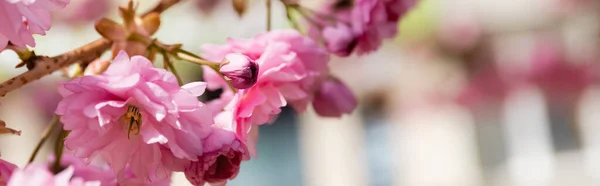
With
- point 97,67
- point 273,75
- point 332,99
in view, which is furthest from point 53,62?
point 332,99

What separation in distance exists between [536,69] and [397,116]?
100cm

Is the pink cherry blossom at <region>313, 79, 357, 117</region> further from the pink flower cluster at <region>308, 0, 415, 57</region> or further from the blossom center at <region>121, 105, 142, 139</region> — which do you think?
the blossom center at <region>121, 105, 142, 139</region>

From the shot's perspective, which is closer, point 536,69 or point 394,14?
point 394,14

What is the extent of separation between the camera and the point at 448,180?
12.8 ft

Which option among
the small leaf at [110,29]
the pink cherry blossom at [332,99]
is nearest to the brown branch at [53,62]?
the small leaf at [110,29]

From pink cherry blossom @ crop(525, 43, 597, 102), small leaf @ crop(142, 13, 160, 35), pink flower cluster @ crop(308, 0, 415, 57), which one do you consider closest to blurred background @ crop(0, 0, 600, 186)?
pink cherry blossom @ crop(525, 43, 597, 102)

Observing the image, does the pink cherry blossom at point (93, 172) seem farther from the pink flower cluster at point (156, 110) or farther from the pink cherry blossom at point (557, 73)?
the pink cherry blossom at point (557, 73)

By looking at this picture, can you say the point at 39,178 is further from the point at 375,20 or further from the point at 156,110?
the point at 375,20

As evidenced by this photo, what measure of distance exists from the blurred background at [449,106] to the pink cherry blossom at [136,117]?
7.93ft

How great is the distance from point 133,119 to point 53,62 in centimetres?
6

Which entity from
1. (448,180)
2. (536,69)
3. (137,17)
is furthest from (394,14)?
(448,180)

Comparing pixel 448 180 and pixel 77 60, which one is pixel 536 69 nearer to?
pixel 448 180

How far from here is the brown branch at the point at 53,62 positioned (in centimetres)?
41

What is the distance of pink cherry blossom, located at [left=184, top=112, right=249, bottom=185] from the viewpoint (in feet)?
1.40
